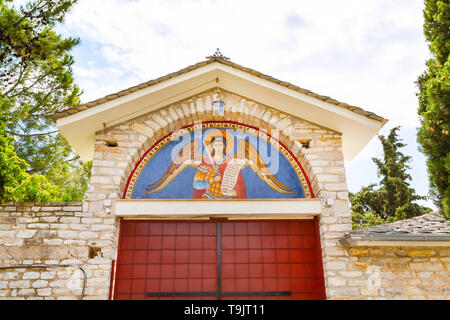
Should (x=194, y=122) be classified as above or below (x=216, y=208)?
above

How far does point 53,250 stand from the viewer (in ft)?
18.7

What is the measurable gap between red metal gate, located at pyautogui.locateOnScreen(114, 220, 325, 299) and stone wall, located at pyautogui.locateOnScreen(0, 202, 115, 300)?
1.50 feet

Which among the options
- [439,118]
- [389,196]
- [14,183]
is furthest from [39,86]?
[389,196]

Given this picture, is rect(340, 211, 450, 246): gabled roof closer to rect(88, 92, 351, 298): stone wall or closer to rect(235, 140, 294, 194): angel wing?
rect(88, 92, 351, 298): stone wall

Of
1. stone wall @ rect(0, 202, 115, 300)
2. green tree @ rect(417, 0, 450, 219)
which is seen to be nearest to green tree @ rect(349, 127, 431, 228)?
green tree @ rect(417, 0, 450, 219)

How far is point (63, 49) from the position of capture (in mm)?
13867

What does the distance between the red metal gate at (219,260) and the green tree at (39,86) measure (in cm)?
825

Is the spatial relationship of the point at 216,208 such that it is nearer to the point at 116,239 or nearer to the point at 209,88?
the point at 116,239

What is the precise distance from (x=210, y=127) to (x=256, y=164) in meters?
1.19

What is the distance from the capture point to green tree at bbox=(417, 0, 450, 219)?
22.8ft

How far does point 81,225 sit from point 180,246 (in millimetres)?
1681

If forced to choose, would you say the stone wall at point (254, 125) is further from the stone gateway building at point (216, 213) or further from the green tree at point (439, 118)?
the green tree at point (439, 118)

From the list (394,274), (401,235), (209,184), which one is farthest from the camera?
(209,184)
